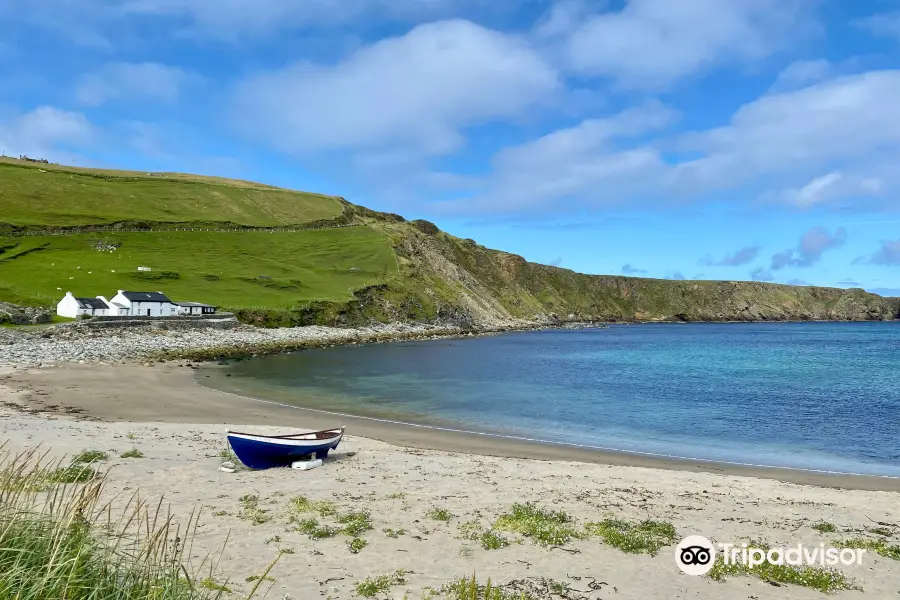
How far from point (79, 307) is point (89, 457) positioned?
6844 cm

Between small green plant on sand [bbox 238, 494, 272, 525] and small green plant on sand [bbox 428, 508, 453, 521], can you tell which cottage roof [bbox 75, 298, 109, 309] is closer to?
small green plant on sand [bbox 238, 494, 272, 525]

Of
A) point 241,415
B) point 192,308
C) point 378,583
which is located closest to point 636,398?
point 241,415

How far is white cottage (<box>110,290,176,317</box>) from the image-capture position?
84.8m

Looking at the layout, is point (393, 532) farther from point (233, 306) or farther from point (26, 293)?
point (233, 306)

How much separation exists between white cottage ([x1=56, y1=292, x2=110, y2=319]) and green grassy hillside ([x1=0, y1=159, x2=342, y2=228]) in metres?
68.2

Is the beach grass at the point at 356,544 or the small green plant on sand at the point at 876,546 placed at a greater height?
the small green plant on sand at the point at 876,546

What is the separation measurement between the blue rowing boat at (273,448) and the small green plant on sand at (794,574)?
15.5 metres

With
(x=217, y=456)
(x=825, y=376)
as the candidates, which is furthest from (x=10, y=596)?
(x=825, y=376)

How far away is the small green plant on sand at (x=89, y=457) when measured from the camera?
20.0 meters

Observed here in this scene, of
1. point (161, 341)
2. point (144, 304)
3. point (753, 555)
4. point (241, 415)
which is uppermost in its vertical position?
point (144, 304)

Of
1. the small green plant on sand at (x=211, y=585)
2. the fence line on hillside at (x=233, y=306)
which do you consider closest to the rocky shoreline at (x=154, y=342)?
the fence line on hillside at (x=233, y=306)

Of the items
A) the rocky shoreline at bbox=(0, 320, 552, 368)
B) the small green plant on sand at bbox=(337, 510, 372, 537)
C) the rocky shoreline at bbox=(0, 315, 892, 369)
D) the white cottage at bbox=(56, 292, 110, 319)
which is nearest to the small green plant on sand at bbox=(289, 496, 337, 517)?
the small green plant on sand at bbox=(337, 510, 372, 537)

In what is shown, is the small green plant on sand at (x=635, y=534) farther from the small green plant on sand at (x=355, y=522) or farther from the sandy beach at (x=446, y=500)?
the small green plant on sand at (x=355, y=522)

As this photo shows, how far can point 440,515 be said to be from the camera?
16.8 meters
